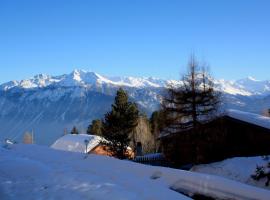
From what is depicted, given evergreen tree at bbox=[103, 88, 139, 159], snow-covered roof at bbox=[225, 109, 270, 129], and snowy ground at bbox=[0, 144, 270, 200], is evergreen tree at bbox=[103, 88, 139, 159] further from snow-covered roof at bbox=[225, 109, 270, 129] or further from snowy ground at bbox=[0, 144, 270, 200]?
snowy ground at bbox=[0, 144, 270, 200]

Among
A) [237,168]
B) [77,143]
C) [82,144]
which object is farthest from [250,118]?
[77,143]

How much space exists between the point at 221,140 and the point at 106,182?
17.9m

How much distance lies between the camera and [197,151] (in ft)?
107

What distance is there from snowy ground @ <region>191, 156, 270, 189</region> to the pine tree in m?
2.94

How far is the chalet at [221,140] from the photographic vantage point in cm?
3250

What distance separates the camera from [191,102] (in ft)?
106

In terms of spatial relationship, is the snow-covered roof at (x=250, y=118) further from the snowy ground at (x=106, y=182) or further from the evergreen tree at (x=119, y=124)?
the evergreen tree at (x=119, y=124)

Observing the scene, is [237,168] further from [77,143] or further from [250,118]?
[77,143]

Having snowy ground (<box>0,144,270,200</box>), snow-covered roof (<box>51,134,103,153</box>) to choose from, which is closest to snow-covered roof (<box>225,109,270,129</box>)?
snowy ground (<box>0,144,270,200</box>)

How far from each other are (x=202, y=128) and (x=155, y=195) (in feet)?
56.9

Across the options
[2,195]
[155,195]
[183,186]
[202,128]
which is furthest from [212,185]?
[202,128]

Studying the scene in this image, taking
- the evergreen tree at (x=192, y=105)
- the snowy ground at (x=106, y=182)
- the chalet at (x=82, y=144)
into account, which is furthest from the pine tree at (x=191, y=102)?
the chalet at (x=82, y=144)

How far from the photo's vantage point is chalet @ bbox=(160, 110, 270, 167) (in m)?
32.5

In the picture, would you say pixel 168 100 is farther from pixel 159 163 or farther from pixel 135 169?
pixel 135 169
